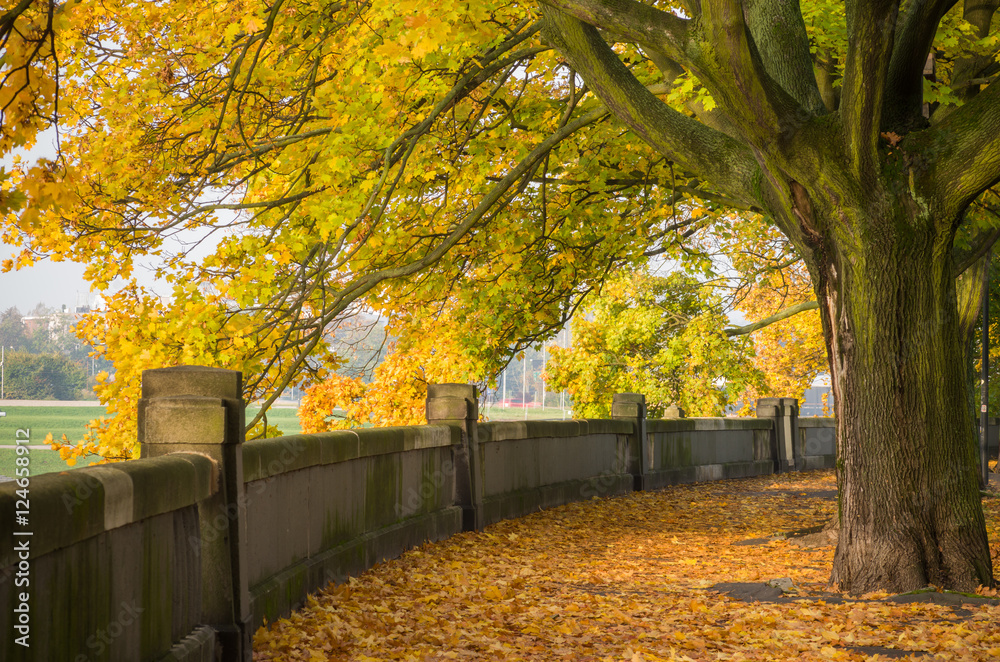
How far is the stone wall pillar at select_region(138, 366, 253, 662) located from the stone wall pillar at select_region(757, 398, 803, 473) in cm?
1987

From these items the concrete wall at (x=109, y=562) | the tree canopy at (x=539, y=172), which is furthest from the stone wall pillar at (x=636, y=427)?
the concrete wall at (x=109, y=562)

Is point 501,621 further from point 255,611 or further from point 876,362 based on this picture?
point 876,362

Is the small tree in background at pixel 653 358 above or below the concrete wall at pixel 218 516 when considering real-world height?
above

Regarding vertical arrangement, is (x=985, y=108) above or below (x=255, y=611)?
above

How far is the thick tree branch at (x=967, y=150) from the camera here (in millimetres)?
6703

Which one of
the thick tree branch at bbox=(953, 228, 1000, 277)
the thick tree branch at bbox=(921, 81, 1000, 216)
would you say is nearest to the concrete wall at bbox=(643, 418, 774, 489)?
the thick tree branch at bbox=(953, 228, 1000, 277)

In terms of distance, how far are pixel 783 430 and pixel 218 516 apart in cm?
2093

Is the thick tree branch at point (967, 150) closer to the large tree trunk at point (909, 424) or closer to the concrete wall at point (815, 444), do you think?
the large tree trunk at point (909, 424)

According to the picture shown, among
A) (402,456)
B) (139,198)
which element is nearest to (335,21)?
(139,198)

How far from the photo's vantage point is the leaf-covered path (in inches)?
217

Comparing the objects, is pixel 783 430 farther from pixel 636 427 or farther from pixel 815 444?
pixel 636 427

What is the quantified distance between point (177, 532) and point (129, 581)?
0.75 m

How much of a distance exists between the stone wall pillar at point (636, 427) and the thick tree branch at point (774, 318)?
12.9 ft

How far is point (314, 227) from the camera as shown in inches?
427
